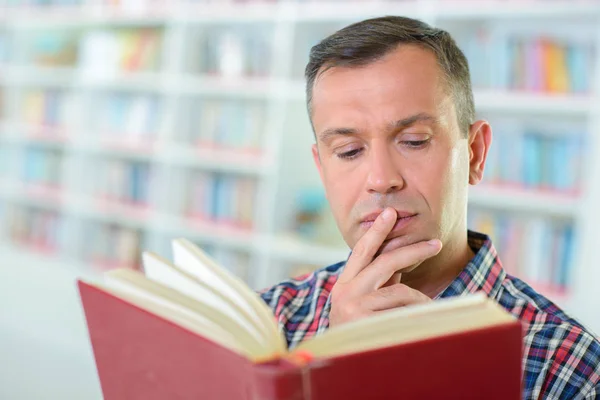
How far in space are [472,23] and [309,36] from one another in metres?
0.80

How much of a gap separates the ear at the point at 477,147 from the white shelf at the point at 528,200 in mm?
1461

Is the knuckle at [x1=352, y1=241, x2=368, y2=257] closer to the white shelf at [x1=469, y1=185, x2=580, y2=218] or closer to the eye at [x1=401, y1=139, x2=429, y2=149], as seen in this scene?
the eye at [x1=401, y1=139, x2=429, y2=149]

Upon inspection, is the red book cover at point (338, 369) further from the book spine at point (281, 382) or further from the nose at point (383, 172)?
the nose at point (383, 172)

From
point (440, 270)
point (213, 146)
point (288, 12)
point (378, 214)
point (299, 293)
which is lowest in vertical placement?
point (213, 146)

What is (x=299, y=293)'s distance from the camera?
52.3 inches

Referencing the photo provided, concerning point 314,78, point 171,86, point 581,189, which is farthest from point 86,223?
point 314,78

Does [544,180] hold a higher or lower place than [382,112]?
lower

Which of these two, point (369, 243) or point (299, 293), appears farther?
point (299, 293)

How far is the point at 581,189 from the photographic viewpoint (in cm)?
259

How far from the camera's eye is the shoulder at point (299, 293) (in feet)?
4.20

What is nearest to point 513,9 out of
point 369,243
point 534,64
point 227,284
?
point 534,64

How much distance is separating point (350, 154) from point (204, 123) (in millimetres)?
2737

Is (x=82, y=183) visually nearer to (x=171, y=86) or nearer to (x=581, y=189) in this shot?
(x=171, y=86)

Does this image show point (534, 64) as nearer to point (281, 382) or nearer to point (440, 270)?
point (440, 270)
